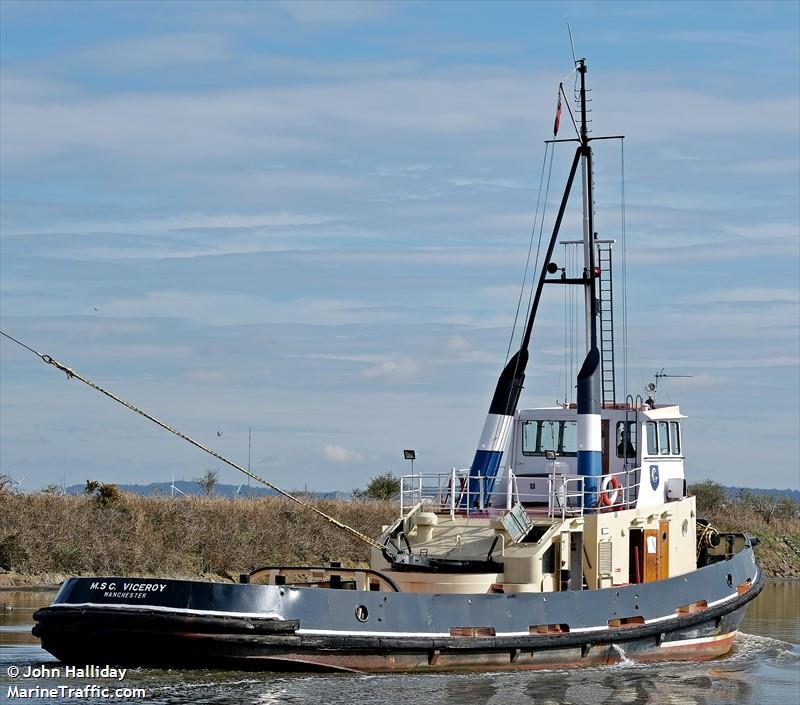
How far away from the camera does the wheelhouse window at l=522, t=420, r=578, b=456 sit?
75.2 ft

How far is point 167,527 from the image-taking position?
33.6 metres

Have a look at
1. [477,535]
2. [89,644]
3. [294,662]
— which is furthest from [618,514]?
[89,644]

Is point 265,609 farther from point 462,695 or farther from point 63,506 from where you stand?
point 63,506

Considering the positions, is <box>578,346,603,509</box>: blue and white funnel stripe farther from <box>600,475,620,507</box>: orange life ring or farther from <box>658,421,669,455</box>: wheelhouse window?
<box>658,421,669,455</box>: wheelhouse window

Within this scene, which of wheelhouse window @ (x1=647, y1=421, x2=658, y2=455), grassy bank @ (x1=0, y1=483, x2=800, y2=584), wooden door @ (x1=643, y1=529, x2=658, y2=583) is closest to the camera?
A: wooden door @ (x1=643, y1=529, x2=658, y2=583)

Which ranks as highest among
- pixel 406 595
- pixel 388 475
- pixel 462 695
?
pixel 388 475

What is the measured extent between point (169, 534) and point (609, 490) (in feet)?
48.1

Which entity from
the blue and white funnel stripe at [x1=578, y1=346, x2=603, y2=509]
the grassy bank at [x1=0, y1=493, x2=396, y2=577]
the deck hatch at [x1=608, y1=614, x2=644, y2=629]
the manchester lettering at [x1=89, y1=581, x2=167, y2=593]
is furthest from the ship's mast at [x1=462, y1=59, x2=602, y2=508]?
the grassy bank at [x1=0, y1=493, x2=396, y2=577]

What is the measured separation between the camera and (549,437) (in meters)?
23.0

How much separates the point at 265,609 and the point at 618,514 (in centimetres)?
601

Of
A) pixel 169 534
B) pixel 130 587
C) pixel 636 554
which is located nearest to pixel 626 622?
pixel 636 554

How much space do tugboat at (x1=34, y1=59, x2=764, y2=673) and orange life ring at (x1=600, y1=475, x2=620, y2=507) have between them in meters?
0.05

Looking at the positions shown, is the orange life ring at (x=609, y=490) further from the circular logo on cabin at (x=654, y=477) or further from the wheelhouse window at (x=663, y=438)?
the wheelhouse window at (x=663, y=438)

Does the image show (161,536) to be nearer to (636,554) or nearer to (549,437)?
(549,437)
